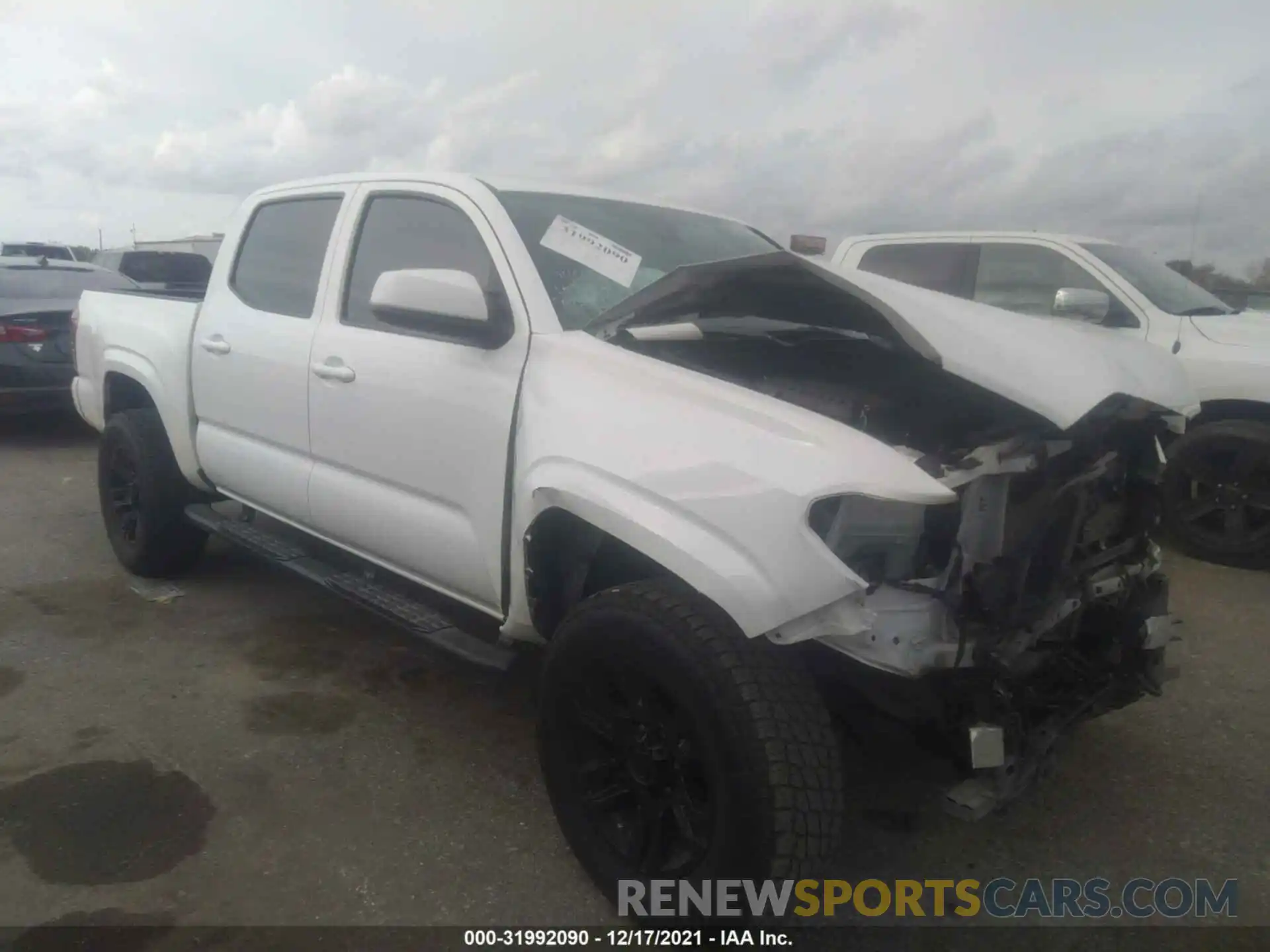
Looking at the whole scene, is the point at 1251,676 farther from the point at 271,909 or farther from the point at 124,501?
the point at 124,501

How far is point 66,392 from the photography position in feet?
26.5

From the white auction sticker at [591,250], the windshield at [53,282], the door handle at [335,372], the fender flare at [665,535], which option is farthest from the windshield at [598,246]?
the windshield at [53,282]

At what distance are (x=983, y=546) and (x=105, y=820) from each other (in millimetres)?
2583

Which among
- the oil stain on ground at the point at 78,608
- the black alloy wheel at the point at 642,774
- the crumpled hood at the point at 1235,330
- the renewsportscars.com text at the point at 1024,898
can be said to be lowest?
the renewsportscars.com text at the point at 1024,898

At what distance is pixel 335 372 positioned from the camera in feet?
11.0

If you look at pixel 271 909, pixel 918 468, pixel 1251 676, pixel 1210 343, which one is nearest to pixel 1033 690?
pixel 918 468

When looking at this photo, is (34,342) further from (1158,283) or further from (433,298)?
(1158,283)

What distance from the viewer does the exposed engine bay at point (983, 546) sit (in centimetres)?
220

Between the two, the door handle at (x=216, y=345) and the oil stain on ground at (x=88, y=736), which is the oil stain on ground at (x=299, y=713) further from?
the door handle at (x=216, y=345)

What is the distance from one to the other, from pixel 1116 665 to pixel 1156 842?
71 cm

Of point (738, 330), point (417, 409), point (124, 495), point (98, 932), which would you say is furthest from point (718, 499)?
point (124, 495)

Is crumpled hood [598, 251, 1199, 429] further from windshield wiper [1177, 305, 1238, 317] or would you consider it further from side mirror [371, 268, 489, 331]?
windshield wiper [1177, 305, 1238, 317]

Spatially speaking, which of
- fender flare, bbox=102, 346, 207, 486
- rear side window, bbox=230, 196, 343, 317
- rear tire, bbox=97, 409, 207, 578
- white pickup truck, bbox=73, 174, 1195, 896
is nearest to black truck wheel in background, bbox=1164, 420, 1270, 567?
white pickup truck, bbox=73, 174, 1195, 896

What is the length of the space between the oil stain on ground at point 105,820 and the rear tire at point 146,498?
1702mm
